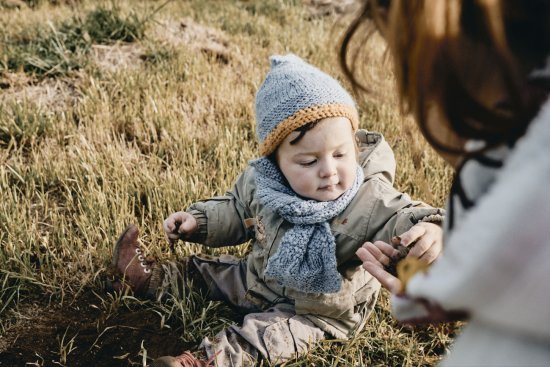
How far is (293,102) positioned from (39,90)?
2.34 metres

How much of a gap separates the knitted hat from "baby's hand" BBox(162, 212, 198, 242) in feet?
1.47

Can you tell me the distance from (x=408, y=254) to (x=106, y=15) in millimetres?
3630

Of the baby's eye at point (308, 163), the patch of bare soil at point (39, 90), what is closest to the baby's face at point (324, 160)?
the baby's eye at point (308, 163)

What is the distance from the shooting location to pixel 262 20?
6234 millimetres

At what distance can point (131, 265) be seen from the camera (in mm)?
2457

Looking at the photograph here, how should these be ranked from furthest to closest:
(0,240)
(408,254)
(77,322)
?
(0,240), (77,322), (408,254)

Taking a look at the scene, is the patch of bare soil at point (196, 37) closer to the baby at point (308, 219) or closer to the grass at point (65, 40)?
the grass at point (65, 40)

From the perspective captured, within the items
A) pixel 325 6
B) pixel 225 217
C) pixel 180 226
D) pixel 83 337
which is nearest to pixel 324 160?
pixel 225 217

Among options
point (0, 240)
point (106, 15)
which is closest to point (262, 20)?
point (106, 15)

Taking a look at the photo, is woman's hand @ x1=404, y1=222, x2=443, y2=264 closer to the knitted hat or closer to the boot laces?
the knitted hat

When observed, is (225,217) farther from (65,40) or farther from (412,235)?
(65,40)

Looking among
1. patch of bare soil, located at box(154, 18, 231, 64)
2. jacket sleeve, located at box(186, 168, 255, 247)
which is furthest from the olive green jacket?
patch of bare soil, located at box(154, 18, 231, 64)

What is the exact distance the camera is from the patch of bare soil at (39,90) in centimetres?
367

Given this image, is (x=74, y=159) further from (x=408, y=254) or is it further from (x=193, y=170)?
(x=408, y=254)
